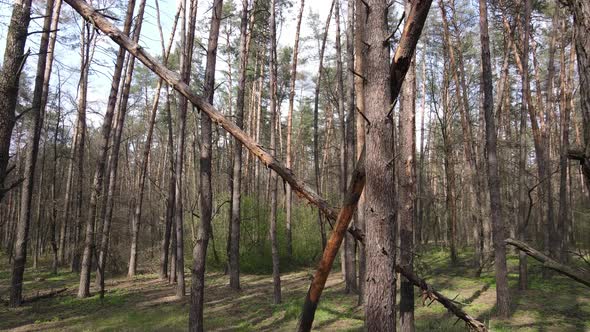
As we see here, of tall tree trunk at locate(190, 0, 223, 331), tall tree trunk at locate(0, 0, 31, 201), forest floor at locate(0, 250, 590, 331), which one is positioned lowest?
forest floor at locate(0, 250, 590, 331)

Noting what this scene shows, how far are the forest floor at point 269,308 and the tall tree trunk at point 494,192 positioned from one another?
50 cm

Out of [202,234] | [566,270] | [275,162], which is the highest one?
[275,162]

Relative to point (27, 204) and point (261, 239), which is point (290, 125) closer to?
point (261, 239)

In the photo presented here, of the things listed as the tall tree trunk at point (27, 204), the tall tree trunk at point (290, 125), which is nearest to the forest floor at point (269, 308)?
the tall tree trunk at point (27, 204)

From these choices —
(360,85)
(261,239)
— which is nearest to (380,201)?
(360,85)

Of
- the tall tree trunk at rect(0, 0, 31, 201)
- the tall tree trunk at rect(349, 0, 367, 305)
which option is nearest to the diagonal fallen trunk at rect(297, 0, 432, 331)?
the tall tree trunk at rect(349, 0, 367, 305)

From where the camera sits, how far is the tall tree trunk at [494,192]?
8461 mm

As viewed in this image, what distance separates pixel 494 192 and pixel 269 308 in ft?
20.1

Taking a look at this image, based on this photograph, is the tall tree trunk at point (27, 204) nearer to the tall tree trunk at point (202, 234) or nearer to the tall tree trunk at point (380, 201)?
the tall tree trunk at point (202, 234)

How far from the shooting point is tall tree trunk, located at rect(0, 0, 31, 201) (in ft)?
18.9

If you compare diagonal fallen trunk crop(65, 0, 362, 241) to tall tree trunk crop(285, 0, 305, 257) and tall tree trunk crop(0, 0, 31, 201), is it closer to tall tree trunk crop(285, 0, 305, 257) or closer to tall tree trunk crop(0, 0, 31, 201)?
tall tree trunk crop(0, 0, 31, 201)

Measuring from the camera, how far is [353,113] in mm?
10516

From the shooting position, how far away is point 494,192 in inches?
345

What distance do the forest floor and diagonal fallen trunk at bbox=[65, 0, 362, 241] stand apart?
4025 mm
